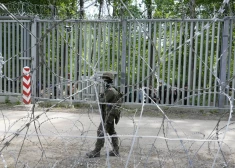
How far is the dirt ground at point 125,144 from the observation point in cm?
421

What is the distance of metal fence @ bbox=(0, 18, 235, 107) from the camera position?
979 cm

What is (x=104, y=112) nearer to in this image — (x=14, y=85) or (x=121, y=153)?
(x=121, y=153)

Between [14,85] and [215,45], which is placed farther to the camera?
[14,85]

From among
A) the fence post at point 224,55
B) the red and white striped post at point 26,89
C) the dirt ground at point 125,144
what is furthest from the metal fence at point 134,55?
the dirt ground at point 125,144

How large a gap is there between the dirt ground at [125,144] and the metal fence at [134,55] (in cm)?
71

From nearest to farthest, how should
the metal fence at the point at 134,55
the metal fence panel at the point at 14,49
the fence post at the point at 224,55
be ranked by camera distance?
the fence post at the point at 224,55, the metal fence at the point at 134,55, the metal fence panel at the point at 14,49

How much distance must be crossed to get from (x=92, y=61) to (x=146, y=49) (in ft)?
4.99

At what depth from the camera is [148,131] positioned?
7.53 metres

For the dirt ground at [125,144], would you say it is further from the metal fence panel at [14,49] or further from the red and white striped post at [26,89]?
the metal fence panel at [14,49]

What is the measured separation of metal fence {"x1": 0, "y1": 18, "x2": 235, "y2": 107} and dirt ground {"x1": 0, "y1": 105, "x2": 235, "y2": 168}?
712 millimetres

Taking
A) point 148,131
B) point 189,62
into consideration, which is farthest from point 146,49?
point 148,131

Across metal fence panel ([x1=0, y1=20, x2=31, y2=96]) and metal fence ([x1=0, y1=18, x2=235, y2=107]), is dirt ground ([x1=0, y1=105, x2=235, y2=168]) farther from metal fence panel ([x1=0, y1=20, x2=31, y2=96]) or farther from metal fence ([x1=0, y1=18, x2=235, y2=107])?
metal fence panel ([x1=0, y1=20, x2=31, y2=96])

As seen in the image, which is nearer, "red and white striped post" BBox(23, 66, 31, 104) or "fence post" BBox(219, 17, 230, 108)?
"fence post" BBox(219, 17, 230, 108)

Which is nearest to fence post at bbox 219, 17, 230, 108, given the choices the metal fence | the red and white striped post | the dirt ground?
the metal fence
